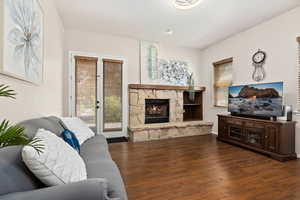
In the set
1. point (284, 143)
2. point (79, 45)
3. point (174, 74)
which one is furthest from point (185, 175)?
point (79, 45)

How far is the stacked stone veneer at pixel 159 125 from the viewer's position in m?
3.99

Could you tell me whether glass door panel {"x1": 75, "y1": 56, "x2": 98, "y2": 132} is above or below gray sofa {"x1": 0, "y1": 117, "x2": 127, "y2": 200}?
above

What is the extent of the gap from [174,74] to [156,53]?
870mm

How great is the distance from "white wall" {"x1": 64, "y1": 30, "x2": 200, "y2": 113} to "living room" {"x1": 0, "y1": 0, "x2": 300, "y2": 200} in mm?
28

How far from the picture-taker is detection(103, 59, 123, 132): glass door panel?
4062 mm

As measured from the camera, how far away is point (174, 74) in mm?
4855

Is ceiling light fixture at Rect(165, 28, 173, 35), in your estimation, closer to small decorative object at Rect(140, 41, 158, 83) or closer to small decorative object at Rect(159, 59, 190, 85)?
small decorative object at Rect(140, 41, 158, 83)

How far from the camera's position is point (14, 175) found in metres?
0.76

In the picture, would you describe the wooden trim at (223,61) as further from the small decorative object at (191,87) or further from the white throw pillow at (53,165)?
the white throw pillow at (53,165)

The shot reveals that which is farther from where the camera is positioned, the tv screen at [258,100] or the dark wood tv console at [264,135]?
the tv screen at [258,100]

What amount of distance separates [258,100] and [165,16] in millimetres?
2571

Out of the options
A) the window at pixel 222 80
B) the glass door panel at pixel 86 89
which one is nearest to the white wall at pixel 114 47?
the glass door panel at pixel 86 89

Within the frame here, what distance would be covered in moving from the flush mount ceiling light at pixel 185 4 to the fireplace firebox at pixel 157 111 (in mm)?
2572

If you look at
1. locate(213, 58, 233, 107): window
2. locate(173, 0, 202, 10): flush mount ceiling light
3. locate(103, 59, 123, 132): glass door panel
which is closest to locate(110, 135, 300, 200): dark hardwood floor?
locate(103, 59, 123, 132): glass door panel
